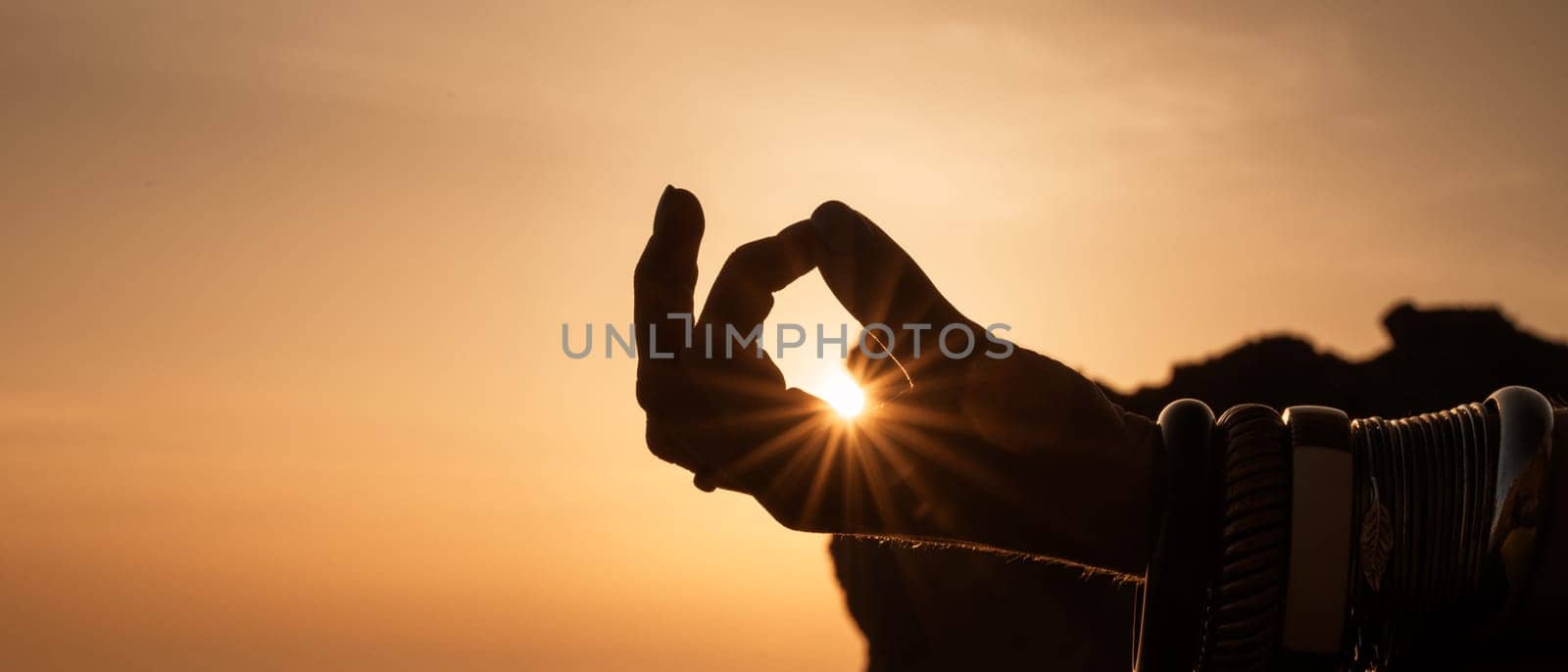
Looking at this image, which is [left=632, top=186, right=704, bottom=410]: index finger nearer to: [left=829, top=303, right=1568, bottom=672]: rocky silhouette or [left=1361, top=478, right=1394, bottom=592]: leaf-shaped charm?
[left=1361, top=478, right=1394, bottom=592]: leaf-shaped charm

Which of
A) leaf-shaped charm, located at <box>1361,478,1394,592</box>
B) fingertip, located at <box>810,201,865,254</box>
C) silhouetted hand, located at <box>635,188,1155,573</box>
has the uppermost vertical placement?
fingertip, located at <box>810,201,865,254</box>

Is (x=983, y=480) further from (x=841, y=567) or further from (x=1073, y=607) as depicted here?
(x=841, y=567)

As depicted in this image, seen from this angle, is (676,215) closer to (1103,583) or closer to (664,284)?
(664,284)

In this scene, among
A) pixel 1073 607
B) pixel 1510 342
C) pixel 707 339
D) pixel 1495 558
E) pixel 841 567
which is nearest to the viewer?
pixel 707 339

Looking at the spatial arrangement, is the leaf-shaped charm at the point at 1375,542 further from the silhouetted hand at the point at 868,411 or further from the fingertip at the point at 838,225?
the fingertip at the point at 838,225

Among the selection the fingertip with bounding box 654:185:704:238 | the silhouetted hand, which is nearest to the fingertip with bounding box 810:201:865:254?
the silhouetted hand

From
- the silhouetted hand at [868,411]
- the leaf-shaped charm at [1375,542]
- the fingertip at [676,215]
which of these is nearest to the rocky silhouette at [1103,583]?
the leaf-shaped charm at [1375,542]

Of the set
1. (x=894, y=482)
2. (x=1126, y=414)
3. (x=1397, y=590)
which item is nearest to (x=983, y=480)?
(x=894, y=482)
